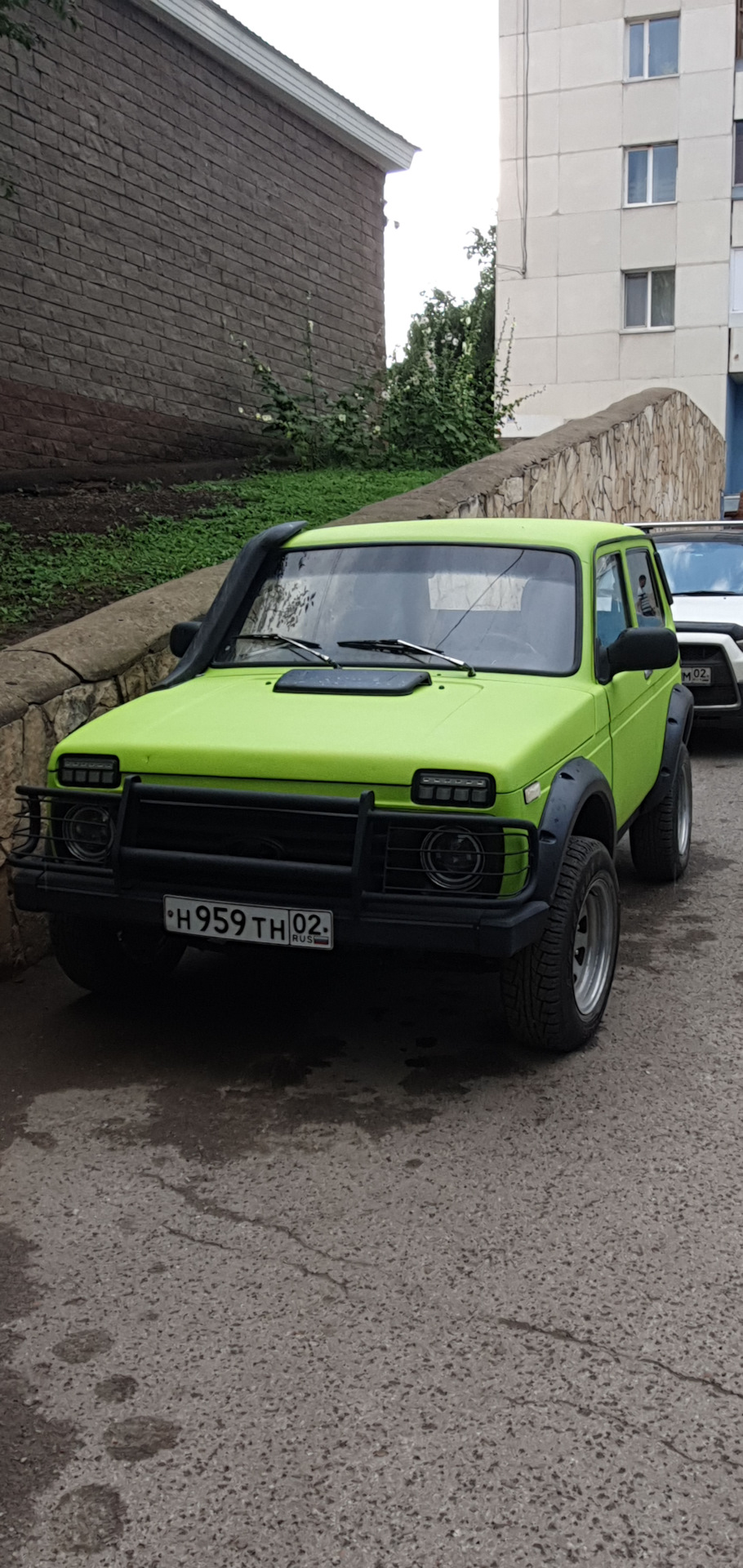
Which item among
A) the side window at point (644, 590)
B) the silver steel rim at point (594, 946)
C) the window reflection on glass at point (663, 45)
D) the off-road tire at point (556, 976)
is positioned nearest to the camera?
the off-road tire at point (556, 976)

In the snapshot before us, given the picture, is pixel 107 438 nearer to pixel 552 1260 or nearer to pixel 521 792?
pixel 521 792

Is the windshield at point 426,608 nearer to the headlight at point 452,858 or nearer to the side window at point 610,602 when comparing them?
the side window at point 610,602

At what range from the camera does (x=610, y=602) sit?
5.67 m

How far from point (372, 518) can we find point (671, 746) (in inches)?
148

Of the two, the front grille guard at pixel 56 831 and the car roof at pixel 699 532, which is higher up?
the car roof at pixel 699 532

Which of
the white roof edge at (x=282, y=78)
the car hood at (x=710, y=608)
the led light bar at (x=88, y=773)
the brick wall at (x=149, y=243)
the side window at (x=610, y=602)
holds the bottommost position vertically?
the led light bar at (x=88, y=773)

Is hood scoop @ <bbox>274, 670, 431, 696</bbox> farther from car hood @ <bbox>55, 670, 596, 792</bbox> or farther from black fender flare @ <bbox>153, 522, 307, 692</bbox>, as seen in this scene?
black fender flare @ <bbox>153, 522, 307, 692</bbox>

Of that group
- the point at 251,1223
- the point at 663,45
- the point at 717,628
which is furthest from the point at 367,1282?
the point at 663,45

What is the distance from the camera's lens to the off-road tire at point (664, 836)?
6457 millimetres

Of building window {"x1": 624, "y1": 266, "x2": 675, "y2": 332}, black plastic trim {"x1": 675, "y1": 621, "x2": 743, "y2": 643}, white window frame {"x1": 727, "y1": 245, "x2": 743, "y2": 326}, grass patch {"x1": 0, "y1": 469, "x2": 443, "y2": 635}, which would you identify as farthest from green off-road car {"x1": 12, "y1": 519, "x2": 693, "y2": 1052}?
building window {"x1": 624, "y1": 266, "x2": 675, "y2": 332}

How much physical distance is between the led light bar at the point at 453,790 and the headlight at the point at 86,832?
3.49 feet

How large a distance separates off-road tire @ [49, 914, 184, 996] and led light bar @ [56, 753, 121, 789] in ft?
1.63

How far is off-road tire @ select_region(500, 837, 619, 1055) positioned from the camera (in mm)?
4258

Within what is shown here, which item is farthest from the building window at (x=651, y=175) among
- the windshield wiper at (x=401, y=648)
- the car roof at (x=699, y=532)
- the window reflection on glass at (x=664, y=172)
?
the windshield wiper at (x=401, y=648)
